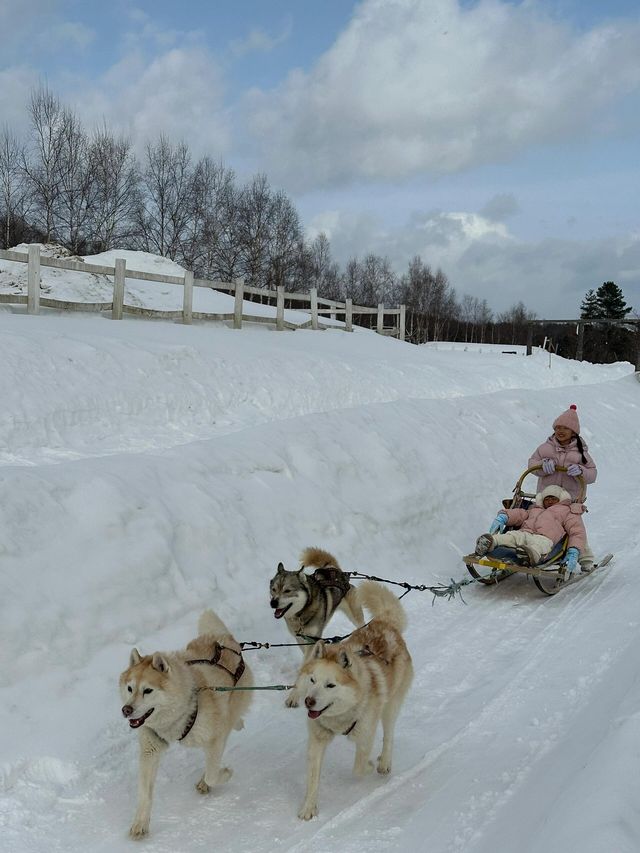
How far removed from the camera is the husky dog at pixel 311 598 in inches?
189

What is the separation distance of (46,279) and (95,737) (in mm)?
17299

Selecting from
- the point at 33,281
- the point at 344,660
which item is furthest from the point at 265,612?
the point at 33,281

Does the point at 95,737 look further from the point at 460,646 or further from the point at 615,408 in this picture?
the point at 615,408

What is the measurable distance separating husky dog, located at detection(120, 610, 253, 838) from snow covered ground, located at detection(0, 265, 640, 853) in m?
0.23

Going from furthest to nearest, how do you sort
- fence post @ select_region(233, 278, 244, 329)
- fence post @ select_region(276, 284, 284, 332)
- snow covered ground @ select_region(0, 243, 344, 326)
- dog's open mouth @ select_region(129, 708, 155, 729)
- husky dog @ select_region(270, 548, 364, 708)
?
fence post @ select_region(276, 284, 284, 332), snow covered ground @ select_region(0, 243, 344, 326), fence post @ select_region(233, 278, 244, 329), husky dog @ select_region(270, 548, 364, 708), dog's open mouth @ select_region(129, 708, 155, 729)

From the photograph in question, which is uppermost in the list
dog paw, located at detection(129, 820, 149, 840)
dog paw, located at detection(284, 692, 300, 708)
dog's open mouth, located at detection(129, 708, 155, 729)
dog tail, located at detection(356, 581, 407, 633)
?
dog tail, located at detection(356, 581, 407, 633)

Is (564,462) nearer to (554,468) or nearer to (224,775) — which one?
(554,468)

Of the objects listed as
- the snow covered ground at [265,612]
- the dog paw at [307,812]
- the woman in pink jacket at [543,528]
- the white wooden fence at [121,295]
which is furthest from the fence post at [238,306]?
the dog paw at [307,812]

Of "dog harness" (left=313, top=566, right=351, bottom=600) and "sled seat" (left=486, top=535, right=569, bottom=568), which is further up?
"dog harness" (left=313, top=566, right=351, bottom=600)

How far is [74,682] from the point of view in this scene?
4.31m

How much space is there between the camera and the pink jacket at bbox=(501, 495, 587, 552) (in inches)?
265

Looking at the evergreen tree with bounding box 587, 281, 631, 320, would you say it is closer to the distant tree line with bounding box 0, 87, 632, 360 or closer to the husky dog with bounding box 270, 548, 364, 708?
the distant tree line with bounding box 0, 87, 632, 360

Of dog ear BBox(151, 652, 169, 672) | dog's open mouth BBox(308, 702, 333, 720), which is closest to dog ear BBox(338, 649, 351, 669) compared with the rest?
dog's open mouth BBox(308, 702, 333, 720)

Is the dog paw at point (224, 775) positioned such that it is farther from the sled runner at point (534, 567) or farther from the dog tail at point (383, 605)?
the sled runner at point (534, 567)
